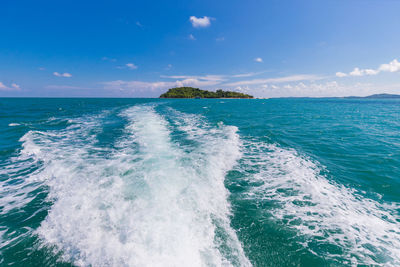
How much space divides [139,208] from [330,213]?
19.8 ft

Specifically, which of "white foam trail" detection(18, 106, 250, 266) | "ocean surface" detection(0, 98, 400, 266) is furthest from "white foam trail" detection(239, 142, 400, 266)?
"white foam trail" detection(18, 106, 250, 266)

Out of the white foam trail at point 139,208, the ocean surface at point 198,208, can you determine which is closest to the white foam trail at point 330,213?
the ocean surface at point 198,208

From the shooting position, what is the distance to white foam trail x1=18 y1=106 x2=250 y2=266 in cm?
370

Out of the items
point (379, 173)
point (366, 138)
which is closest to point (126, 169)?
point (379, 173)

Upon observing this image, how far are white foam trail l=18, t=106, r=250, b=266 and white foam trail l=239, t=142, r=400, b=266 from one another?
1.87 m

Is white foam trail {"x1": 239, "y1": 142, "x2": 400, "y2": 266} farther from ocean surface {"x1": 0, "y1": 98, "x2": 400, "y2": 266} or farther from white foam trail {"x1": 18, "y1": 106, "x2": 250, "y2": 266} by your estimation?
white foam trail {"x1": 18, "y1": 106, "x2": 250, "y2": 266}

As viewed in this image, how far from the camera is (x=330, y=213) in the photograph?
5.09 m

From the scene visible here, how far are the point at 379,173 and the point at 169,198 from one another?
9.87 m

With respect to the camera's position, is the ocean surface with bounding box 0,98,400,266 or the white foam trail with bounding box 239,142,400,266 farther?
the white foam trail with bounding box 239,142,400,266

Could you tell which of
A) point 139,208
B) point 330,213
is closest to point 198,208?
point 139,208

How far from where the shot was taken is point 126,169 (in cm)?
764

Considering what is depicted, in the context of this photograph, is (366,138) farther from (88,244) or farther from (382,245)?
(88,244)

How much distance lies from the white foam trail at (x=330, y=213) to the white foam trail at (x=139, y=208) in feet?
6.13

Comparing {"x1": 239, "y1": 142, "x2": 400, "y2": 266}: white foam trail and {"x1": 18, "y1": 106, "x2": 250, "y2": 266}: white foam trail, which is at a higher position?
{"x1": 18, "y1": 106, "x2": 250, "y2": 266}: white foam trail
